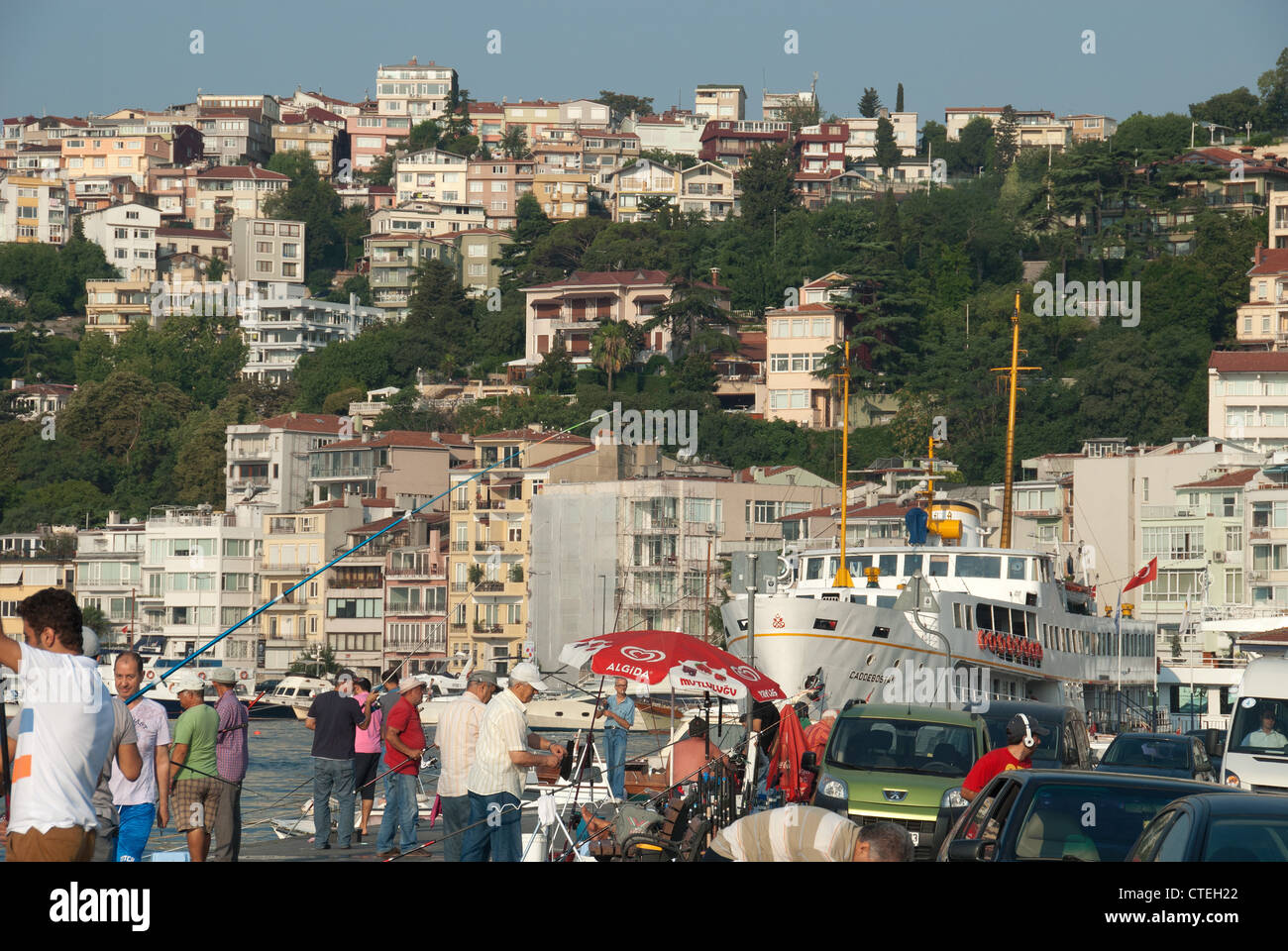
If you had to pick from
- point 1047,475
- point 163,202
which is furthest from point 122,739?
point 163,202

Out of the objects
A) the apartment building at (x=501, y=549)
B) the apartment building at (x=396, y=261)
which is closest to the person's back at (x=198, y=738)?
the apartment building at (x=501, y=549)

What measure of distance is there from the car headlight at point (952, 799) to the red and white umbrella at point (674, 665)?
2.91m

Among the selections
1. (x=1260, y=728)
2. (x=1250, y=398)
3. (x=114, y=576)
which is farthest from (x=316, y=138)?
(x=1260, y=728)

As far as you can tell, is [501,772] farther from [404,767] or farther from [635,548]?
[635,548]

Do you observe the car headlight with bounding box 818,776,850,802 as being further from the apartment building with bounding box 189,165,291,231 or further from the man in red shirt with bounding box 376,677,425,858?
the apartment building with bounding box 189,165,291,231

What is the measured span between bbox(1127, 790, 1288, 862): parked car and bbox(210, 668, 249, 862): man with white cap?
6.50 metres

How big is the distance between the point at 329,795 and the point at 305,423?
306 feet

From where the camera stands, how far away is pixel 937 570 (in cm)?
4338

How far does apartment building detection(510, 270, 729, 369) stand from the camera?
11850cm

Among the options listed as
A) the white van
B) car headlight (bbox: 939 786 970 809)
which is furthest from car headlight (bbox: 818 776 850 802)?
the white van

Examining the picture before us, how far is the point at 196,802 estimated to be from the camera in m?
12.3

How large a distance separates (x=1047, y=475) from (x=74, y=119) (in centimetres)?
11885

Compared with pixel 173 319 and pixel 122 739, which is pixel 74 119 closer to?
pixel 173 319

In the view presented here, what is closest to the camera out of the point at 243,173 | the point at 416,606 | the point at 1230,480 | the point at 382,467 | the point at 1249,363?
the point at 1230,480
